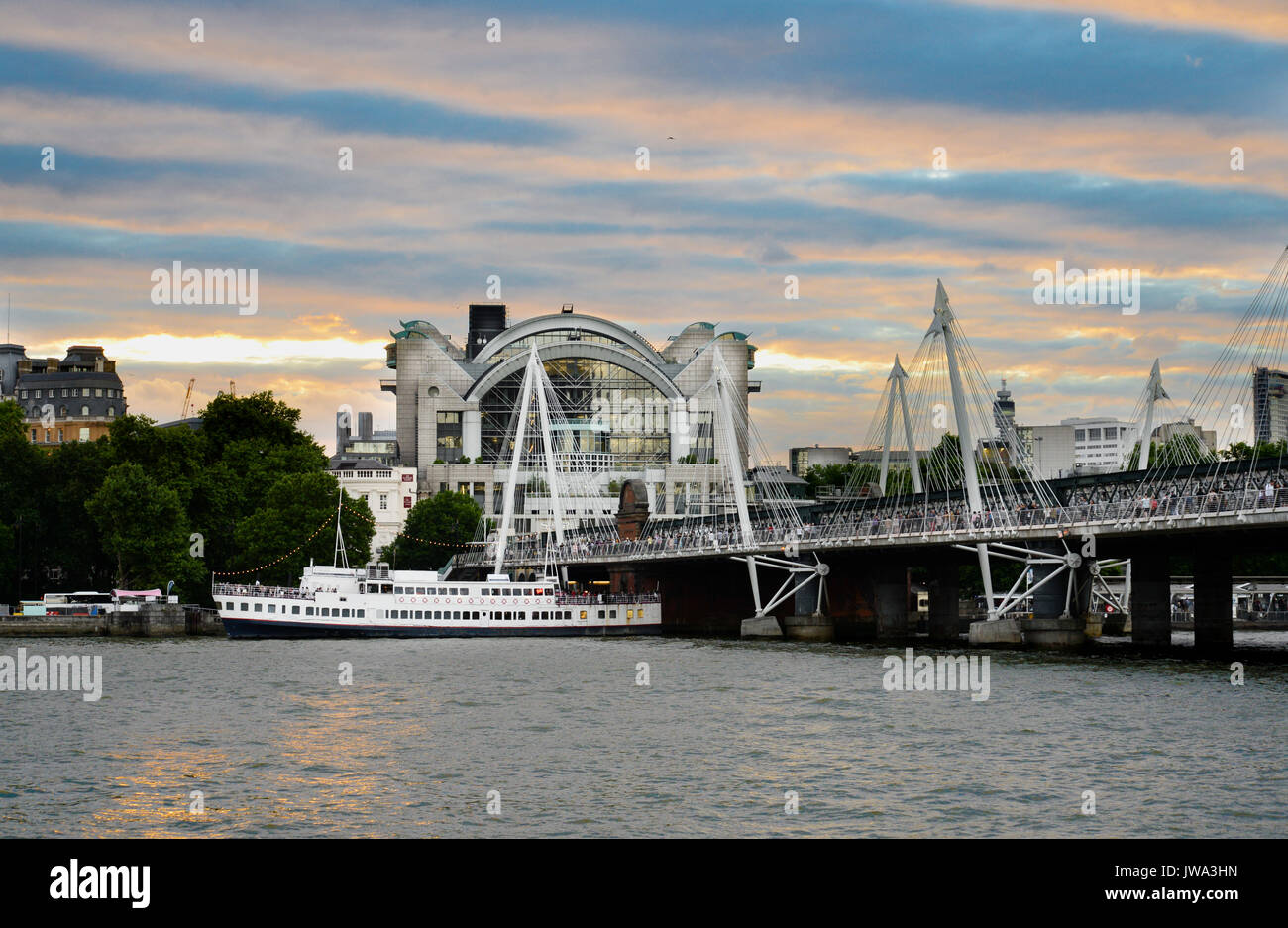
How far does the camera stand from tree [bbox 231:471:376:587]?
396 feet

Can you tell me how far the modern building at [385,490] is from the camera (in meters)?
172

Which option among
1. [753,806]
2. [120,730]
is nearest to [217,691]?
[120,730]

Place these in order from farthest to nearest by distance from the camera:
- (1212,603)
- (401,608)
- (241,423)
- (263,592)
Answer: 1. (241,423)
2. (401,608)
3. (263,592)
4. (1212,603)

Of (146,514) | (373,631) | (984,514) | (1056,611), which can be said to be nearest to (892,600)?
(1056,611)

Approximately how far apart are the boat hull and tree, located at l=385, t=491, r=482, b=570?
41.0 metres

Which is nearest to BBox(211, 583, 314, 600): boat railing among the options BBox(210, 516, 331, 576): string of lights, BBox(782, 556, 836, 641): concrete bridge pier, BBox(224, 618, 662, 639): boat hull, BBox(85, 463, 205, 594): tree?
BBox(224, 618, 662, 639): boat hull

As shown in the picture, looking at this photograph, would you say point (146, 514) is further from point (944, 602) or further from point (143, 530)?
point (944, 602)

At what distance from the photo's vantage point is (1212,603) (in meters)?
78.1

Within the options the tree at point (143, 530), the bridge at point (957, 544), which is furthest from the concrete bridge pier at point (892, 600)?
the tree at point (143, 530)

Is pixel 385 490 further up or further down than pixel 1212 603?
further up

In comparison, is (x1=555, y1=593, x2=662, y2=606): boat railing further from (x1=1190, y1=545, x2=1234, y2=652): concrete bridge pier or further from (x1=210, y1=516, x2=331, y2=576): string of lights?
(x1=1190, y1=545, x2=1234, y2=652): concrete bridge pier

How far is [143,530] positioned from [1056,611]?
227 ft

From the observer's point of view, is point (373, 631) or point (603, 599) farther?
point (603, 599)
